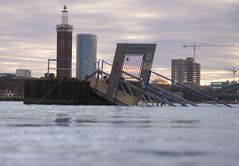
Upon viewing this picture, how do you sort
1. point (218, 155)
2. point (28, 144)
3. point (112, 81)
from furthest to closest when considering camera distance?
point (112, 81) < point (28, 144) < point (218, 155)

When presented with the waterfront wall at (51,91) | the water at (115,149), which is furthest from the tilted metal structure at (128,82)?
the water at (115,149)

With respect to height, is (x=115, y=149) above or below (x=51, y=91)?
above

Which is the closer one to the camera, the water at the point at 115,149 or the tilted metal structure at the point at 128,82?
the water at the point at 115,149

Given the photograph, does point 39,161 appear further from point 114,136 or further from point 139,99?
point 139,99

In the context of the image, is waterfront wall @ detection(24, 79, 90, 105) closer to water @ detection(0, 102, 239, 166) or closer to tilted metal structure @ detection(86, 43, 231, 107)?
tilted metal structure @ detection(86, 43, 231, 107)

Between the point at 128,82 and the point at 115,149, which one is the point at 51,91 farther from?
the point at 115,149

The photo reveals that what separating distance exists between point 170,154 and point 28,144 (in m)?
4.60

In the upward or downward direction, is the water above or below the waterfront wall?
above

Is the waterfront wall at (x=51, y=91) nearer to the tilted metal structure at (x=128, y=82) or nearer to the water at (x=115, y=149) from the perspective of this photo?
the tilted metal structure at (x=128, y=82)

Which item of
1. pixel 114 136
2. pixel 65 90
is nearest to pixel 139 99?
pixel 65 90

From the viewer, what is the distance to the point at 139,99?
10781 centimetres

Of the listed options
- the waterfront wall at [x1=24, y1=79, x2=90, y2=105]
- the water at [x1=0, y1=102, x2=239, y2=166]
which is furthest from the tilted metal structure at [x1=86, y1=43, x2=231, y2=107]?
the water at [x1=0, y1=102, x2=239, y2=166]

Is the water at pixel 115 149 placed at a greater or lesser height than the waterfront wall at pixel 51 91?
greater

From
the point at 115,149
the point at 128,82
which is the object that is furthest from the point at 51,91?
the point at 115,149
